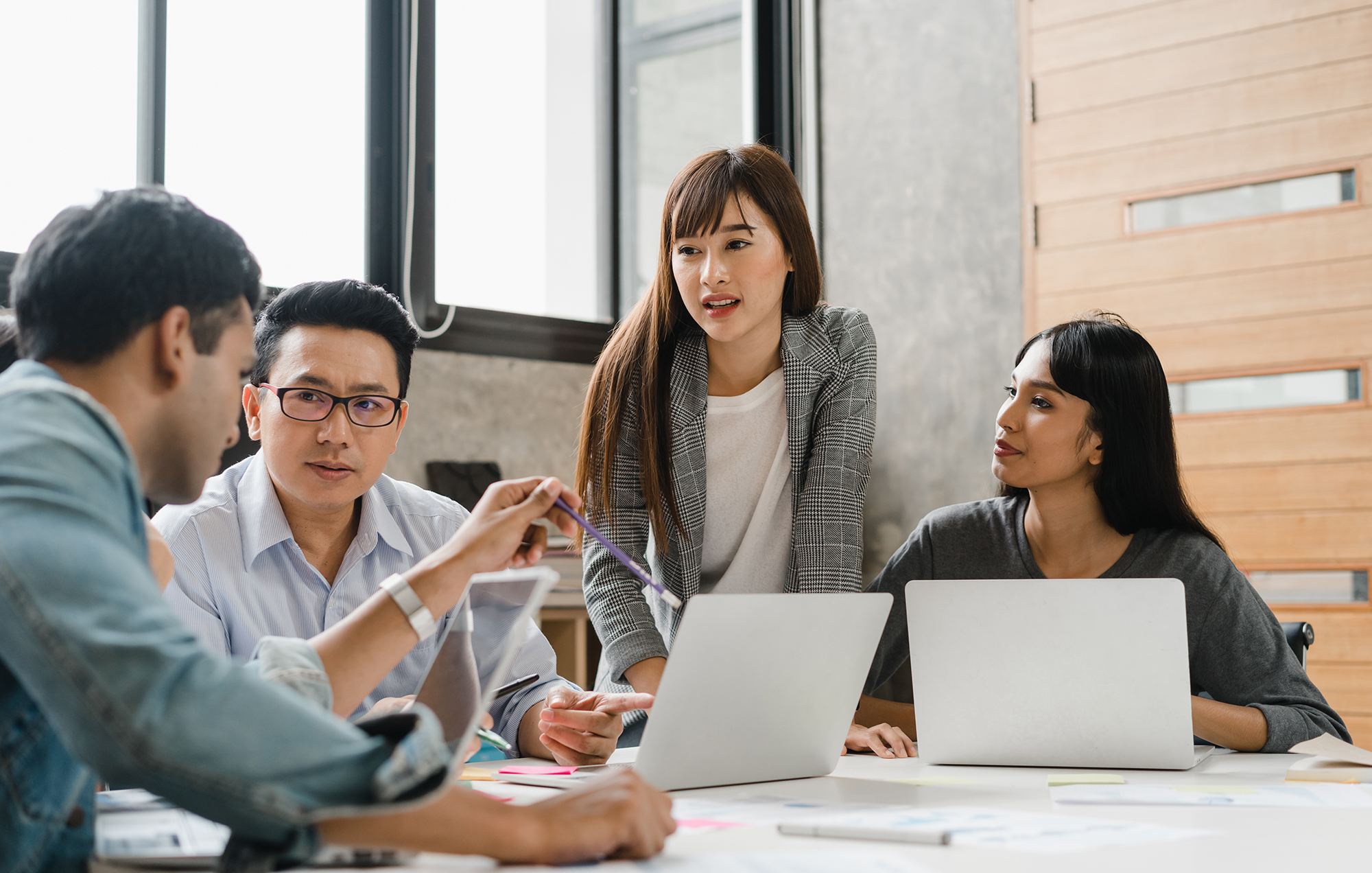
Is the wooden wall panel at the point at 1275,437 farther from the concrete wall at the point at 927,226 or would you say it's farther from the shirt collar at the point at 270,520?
the shirt collar at the point at 270,520

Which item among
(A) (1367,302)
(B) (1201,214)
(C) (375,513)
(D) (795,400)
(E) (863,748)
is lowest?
(E) (863,748)

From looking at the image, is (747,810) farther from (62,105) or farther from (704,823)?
(62,105)

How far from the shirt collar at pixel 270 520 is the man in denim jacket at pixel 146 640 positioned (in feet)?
2.30

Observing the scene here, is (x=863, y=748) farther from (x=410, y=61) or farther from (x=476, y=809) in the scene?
(x=410, y=61)

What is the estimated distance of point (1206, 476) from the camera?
333 cm

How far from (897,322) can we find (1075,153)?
2.47 feet

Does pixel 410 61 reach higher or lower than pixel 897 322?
higher

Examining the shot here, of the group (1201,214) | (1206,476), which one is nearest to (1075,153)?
(1201,214)

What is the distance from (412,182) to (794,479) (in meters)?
1.81

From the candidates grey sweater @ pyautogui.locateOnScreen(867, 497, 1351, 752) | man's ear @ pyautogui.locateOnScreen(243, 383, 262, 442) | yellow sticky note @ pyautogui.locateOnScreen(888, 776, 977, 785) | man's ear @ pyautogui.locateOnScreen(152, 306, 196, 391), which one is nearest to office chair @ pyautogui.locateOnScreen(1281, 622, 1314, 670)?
Answer: grey sweater @ pyautogui.locateOnScreen(867, 497, 1351, 752)

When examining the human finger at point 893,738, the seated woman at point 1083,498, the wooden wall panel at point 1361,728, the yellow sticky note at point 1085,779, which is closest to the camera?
the yellow sticky note at point 1085,779

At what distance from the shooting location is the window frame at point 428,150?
9.39ft

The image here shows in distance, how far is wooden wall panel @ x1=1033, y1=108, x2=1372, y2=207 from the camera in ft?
10.4

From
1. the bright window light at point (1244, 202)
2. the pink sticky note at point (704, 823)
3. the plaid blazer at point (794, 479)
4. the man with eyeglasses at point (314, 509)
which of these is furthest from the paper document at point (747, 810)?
the bright window light at point (1244, 202)
